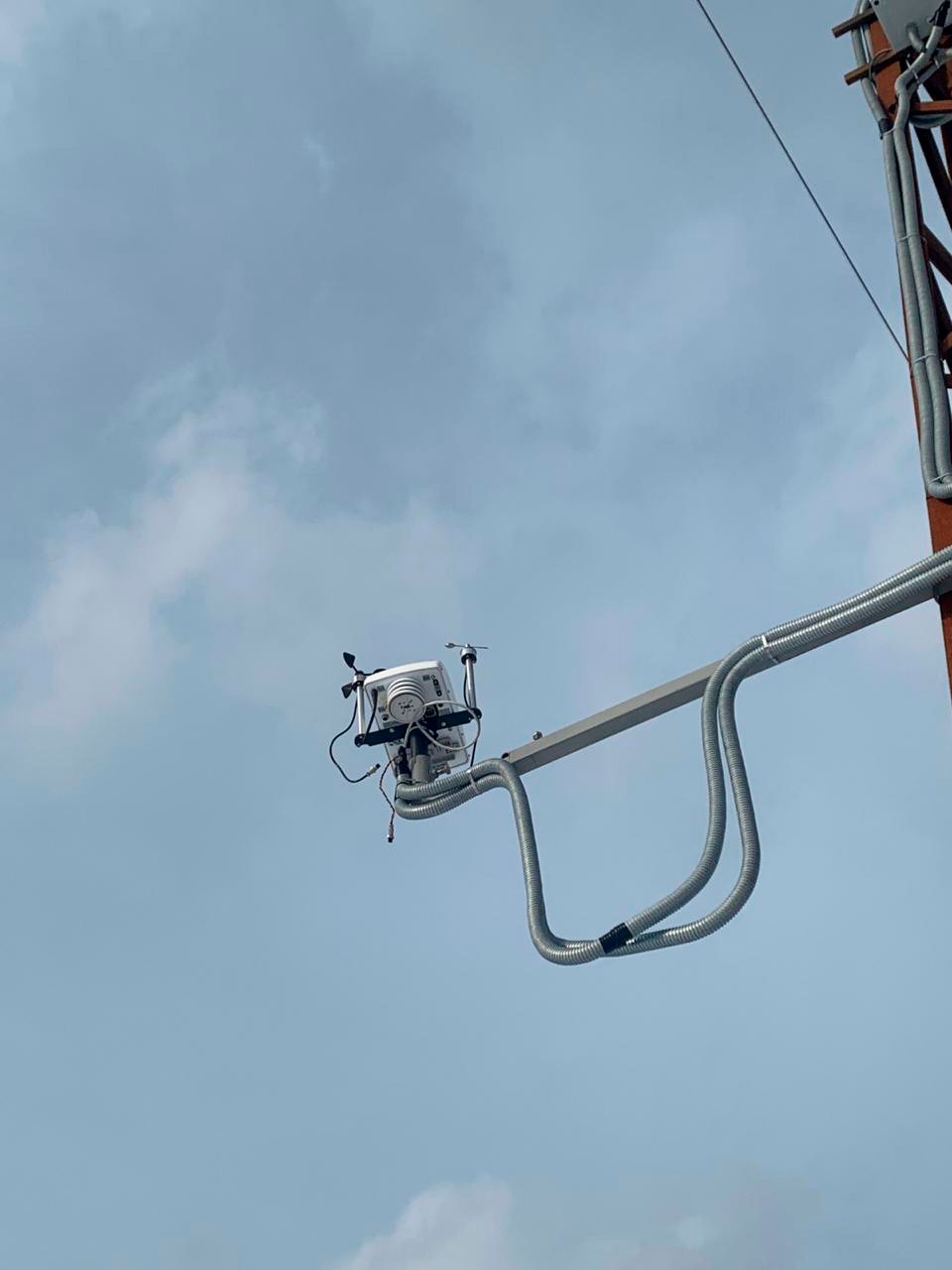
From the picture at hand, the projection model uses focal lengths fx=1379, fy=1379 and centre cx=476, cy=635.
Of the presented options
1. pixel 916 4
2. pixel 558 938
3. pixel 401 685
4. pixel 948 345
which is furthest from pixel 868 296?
pixel 558 938

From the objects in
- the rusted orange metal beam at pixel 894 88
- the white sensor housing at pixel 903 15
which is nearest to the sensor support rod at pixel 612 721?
the rusted orange metal beam at pixel 894 88

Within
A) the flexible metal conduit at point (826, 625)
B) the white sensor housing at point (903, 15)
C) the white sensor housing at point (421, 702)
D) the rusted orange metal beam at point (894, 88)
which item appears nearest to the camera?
the flexible metal conduit at point (826, 625)

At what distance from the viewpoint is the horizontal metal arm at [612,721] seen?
8609 millimetres

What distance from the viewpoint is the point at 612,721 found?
29.6 feet

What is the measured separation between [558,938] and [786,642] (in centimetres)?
237

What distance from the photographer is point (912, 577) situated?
752cm

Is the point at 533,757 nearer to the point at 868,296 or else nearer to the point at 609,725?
the point at 609,725

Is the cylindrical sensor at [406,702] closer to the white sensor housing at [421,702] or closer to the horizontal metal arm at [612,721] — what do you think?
the white sensor housing at [421,702]

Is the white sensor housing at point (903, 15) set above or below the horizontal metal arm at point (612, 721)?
above

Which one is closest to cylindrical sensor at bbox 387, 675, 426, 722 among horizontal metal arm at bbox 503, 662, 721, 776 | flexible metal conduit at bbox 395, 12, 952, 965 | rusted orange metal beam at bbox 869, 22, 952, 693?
horizontal metal arm at bbox 503, 662, 721, 776

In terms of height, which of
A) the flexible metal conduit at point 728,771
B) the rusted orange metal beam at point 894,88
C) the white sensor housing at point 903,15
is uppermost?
the white sensor housing at point 903,15

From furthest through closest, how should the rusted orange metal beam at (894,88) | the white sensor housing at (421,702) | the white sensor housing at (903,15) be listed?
the white sensor housing at (421,702)
the white sensor housing at (903,15)
the rusted orange metal beam at (894,88)

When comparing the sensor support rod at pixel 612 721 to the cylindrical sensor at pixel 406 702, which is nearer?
the sensor support rod at pixel 612 721

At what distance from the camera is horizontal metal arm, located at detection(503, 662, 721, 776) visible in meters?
8.61
